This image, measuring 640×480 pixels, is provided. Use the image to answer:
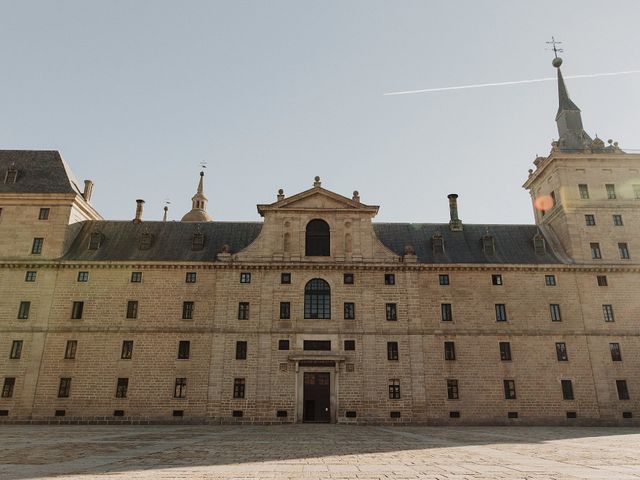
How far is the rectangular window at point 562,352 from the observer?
1358 inches

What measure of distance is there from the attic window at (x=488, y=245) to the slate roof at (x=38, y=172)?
36.6 metres

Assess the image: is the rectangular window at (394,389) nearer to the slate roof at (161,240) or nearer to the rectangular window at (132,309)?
the slate roof at (161,240)

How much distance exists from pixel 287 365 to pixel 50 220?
23.8 meters

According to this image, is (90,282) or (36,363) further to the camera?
(90,282)

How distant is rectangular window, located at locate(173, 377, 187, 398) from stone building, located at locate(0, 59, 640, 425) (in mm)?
76

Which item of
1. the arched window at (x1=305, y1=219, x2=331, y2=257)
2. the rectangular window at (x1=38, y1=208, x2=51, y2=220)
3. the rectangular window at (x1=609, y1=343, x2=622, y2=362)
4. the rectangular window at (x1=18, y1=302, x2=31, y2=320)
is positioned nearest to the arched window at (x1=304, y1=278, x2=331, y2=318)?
the arched window at (x1=305, y1=219, x2=331, y2=257)

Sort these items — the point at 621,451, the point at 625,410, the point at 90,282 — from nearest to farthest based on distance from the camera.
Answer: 1. the point at 621,451
2. the point at 625,410
3. the point at 90,282

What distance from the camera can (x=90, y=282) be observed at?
1407 inches

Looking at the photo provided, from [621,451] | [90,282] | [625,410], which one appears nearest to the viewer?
[621,451]

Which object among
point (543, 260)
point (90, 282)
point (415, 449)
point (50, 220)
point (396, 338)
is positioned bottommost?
point (415, 449)

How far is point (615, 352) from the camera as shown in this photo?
1368 inches

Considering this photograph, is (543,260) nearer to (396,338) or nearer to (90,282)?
(396,338)

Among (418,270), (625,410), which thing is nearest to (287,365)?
(418,270)

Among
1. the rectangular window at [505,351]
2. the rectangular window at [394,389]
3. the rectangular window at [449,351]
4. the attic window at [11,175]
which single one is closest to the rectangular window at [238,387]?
the rectangular window at [394,389]
